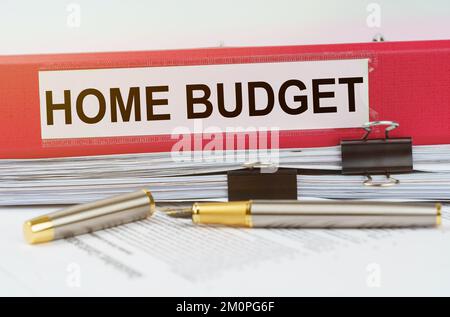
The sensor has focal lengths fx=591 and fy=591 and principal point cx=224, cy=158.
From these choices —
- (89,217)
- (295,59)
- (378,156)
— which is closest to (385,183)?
(378,156)

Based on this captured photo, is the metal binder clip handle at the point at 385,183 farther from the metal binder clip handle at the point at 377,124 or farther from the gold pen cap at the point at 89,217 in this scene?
the gold pen cap at the point at 89,217

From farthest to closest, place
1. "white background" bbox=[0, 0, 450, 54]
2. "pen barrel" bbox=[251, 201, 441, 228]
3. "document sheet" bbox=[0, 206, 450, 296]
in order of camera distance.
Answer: "white background" bbox=[0, 0, 450, 54] → "pen barrel" bbox=[251, 201, 441, 228] → "document sheet" bbox=[0, 206, 450, 296]

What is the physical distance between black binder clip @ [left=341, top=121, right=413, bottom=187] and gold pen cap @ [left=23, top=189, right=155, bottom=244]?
169 mm

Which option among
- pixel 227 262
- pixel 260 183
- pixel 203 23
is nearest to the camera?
pixel 227 262

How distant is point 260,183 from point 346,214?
0.09 m

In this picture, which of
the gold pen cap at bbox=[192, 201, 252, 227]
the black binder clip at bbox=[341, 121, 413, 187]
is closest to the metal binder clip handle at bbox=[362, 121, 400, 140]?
the black binder clip at bbox=[341, 121, 413, 187]

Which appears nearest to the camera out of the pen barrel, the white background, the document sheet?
the document sheet

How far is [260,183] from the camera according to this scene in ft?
1.60

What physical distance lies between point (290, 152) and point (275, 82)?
0.20 ft

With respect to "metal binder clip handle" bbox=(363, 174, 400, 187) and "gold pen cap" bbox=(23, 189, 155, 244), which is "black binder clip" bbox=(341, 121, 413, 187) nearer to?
"metal binder clip handle" bbox=(363, 174, 400, 187)

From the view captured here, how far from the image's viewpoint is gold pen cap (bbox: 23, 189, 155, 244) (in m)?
0.41

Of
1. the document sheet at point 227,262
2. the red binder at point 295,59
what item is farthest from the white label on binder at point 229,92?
the document sheet at point 227,262

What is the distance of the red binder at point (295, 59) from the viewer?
19.7 inches

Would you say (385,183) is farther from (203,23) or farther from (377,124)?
(203,23)
